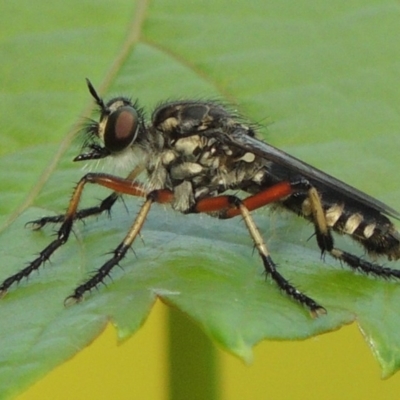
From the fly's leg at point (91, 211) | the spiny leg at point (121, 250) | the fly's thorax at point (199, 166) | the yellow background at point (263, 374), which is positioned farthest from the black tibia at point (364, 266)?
the yellow background at point (263, 374)

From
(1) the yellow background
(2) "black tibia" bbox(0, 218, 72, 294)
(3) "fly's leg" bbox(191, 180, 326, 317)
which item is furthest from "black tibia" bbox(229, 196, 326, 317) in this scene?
(1) the yellow background

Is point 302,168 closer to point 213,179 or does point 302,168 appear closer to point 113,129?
point 213,179

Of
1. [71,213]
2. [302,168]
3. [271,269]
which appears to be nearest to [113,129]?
[71,213]

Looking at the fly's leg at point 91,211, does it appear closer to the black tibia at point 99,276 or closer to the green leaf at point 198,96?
the green leaf at point 198,96

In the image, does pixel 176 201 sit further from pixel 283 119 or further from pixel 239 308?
pixel 239 308

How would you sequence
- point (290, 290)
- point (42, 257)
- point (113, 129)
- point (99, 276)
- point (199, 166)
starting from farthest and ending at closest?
point (199, 166), point (113, 129), point (42, 257), point (99, 276), point (290, 290)

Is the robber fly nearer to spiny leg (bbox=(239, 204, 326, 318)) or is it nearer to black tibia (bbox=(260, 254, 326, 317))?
spiny leg (bbox=(239, 204, 326, 318))
